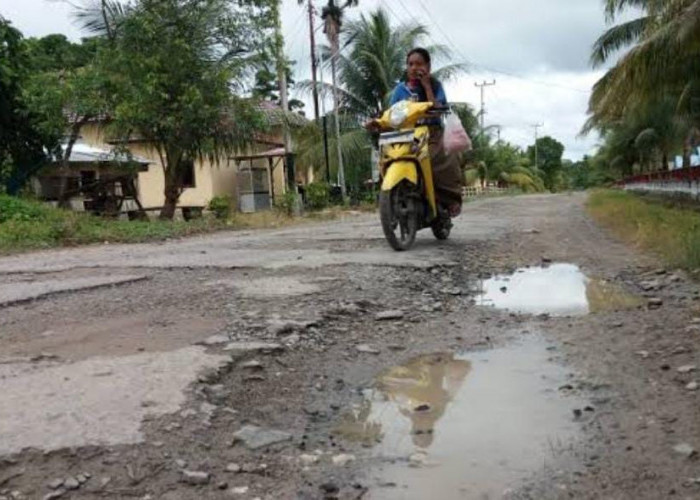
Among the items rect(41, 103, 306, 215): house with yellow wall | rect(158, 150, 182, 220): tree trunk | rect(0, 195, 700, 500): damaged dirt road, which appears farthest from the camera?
rect(41, 103, 306, 215): house with yellow wall

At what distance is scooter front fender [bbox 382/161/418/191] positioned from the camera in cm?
644

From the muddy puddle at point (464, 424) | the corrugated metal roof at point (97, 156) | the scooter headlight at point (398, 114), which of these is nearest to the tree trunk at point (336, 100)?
the corrugated metal roof at point (97, 156)

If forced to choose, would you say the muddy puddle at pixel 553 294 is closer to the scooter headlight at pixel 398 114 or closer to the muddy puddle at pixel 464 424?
the muddy puddle at pixel 464 424

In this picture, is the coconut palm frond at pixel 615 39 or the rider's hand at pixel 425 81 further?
the coconut palm frond at pixel 615 39

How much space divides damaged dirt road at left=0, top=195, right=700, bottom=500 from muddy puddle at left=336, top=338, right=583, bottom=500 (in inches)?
0.4

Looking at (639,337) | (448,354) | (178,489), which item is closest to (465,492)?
(178,489)

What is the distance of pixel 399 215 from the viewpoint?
6.69 meters

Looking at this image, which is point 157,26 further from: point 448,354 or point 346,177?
point 346,177

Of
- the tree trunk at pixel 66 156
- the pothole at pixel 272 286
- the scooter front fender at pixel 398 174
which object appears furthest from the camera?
the tree trunk at pixel 66 156

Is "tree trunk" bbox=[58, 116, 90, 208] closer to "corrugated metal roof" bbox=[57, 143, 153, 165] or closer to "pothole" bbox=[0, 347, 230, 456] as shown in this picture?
"corrugated metal roof" bbox=[57, 143, 153, 165]

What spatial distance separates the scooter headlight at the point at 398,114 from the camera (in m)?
6.51

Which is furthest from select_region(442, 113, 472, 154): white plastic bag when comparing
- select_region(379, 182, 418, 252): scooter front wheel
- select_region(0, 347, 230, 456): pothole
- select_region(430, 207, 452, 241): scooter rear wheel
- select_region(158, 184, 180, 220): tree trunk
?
select_region(158, 184, 180, 220): tree trunk

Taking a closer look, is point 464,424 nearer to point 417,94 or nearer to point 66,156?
point 417,94

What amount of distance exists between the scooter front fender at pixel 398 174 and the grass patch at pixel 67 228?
5106mm
